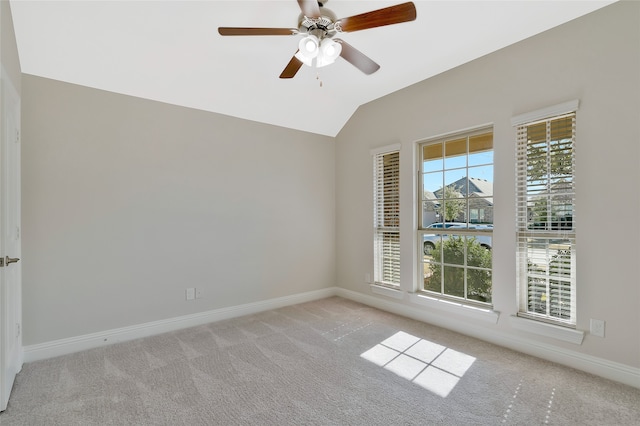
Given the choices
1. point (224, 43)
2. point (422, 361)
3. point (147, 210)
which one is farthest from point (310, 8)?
point (422, 361)

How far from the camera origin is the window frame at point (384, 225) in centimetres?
384

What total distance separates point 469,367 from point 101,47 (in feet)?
13.4

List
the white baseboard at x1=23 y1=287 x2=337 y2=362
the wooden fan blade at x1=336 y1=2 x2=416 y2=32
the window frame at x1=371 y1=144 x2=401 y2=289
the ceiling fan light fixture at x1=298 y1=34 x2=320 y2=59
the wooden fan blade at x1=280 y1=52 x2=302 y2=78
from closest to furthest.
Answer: the wooden fan blade at x1=336 y1=2 x2=416 y2=32
the ceiling fan light fixture at x1=298 y1=34 x2=320 y2=59
the wooden fan blade at x1=280 y1=52 x2=302 y2=78
the white baseboard at x1=23 y1=287 x2=337 y2=362
the window frame at x1=371 y1=144 x2=401 y2=289

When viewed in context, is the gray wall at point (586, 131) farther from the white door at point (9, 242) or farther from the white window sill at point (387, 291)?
the white door at point (9, 242)

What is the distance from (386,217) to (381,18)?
8.27ft

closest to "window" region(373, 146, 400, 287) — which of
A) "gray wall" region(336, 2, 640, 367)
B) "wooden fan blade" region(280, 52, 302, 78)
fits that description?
"gray wall" region(336, 2, 640, 367)

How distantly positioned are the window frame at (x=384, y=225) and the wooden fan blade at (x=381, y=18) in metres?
1.90

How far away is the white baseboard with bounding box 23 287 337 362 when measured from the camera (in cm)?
261

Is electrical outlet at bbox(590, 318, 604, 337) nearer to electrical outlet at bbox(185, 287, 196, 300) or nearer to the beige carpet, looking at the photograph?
the beige carpet

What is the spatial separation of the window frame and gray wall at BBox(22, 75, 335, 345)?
0.98 meters

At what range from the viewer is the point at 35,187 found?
258 centimetres

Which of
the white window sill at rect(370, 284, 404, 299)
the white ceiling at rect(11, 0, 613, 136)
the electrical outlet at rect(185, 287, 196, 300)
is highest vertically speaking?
the white ceiling at rect(11, 0, 613, 136)

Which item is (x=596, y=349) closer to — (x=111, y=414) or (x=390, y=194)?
(x=390, y=194)

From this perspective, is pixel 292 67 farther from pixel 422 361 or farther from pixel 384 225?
pixel 422 361
